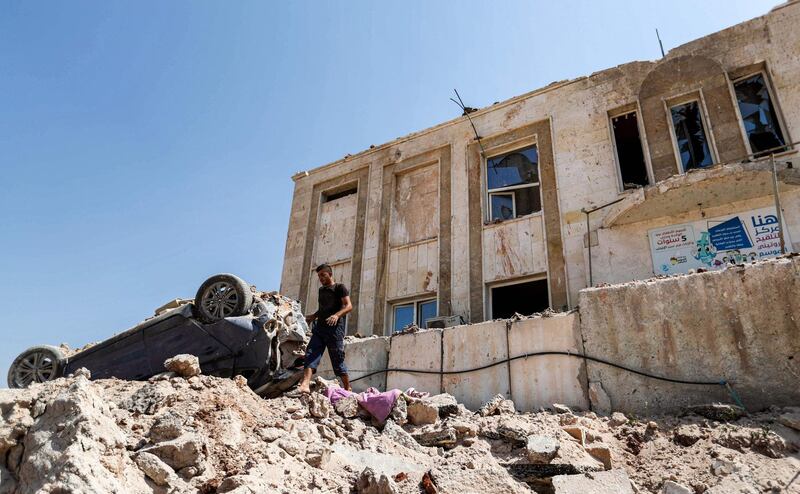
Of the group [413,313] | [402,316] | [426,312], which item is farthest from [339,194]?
[426,312]

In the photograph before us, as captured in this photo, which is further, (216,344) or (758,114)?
(758,114)

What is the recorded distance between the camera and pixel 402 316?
43.7 feet

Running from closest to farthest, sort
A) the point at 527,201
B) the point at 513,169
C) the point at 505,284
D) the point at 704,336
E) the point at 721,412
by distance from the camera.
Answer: the point at 721,412 → the point at 704,336 → the point at 505,284 → the point at 527,201 → the point at 513,169

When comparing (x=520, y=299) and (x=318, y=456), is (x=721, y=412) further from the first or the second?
(x=520, y=299)

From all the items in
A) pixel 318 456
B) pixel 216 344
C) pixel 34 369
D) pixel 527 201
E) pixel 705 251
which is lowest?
pixel 318 456

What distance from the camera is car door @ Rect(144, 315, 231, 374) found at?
633 centimetres

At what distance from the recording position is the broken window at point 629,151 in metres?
11.5

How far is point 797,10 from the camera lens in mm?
10734

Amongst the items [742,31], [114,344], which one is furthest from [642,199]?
[114,344]

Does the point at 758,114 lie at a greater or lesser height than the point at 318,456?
greater

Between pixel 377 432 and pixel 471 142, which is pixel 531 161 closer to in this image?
pixel 471 142

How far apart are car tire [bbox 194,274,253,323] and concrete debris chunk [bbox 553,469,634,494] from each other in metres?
4.00

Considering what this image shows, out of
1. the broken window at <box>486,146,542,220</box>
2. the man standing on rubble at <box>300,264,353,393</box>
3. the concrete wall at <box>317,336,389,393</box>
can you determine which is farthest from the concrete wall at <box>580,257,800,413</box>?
the broken window at <box>486,146,542,220</box>

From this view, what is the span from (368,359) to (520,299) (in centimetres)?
456
